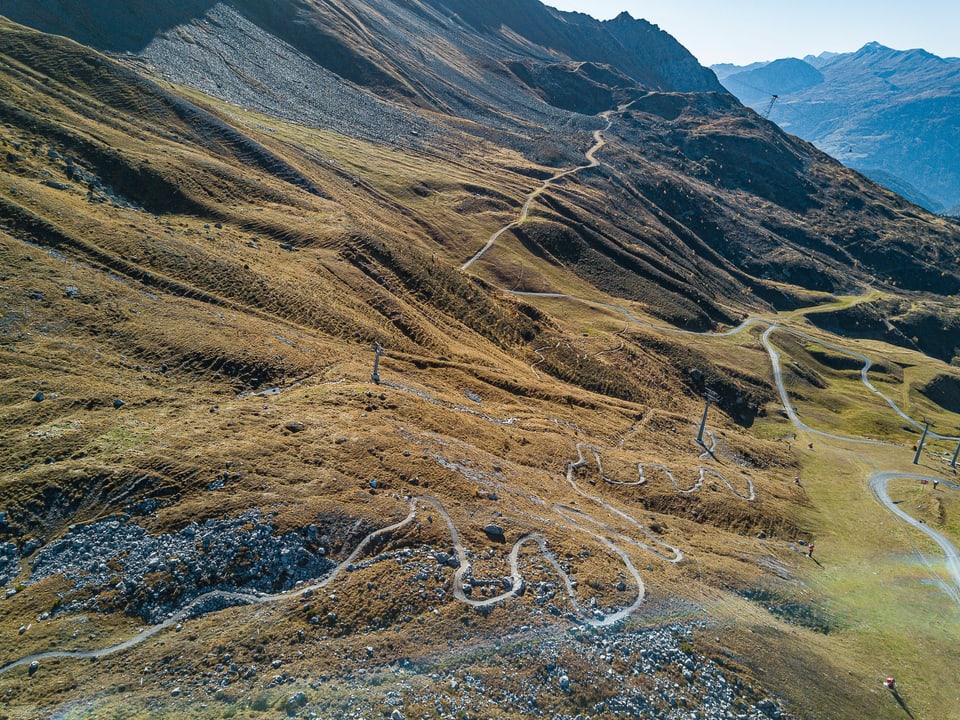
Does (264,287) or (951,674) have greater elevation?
(264,287)

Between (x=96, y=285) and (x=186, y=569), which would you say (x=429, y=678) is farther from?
(x=96, y=285)

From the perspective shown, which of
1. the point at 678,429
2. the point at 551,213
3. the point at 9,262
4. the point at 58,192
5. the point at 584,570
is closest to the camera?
the point at 584,570

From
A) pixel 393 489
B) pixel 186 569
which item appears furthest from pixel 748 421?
pixel 186 569

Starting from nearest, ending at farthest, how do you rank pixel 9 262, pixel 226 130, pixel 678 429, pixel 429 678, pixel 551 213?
pixel 429 678 < pixel 9 262 < pixel 678 429 < pixel 226 130 < pixel 551 213

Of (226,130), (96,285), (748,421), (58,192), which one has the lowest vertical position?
(748,421)

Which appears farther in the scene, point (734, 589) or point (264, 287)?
point (264, 287)

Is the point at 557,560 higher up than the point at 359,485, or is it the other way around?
the point at 359,485

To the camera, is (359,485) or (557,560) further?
(359,485)

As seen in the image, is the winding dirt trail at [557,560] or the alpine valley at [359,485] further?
the alpine valley at [359,485]

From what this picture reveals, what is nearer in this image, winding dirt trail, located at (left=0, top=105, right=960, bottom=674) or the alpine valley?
winding dirt trail, located at (left=0, top=105, right=960, bottom=674)
